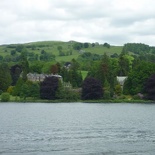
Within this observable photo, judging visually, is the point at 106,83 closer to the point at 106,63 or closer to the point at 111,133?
the point at 106,63

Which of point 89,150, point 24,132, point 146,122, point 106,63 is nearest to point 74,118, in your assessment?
point 146,122

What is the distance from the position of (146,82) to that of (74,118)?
56.9 metres

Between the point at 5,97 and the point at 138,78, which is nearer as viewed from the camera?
the point at 5,97

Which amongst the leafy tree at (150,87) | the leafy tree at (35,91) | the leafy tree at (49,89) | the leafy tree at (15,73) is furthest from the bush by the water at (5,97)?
the leafy tree at (15,73)

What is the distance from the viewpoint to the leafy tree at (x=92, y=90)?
419ft

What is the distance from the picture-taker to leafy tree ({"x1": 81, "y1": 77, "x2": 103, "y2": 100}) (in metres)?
128

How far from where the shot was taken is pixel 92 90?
127688mm

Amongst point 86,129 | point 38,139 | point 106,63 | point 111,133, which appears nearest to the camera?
point 38,139

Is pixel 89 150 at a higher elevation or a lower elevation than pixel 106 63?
lower

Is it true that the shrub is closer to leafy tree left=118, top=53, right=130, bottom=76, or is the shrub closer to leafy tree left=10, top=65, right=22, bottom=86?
leafy tree left=118, top=53, right=130, bottom=76

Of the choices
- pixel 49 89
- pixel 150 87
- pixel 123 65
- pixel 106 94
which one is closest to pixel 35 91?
pixel 49 89

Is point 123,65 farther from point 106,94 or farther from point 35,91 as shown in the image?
point 35,91

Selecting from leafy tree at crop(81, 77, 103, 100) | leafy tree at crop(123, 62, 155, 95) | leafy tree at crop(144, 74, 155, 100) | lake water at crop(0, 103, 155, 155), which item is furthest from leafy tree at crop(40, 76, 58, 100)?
lake water at crop(0, 103, 155, 155)

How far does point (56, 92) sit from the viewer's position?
130 m
